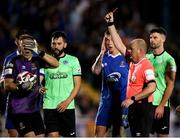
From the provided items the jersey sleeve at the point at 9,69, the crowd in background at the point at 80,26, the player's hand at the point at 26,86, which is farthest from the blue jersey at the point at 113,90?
the crowd in background at the point at 80,26

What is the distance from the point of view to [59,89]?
11953mm

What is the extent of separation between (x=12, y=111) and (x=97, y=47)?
6.93 meters

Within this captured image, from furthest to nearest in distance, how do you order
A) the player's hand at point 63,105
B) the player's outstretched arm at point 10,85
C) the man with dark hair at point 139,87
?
the player's hand at point 63,105 → the player's outstretched arm at point 10,85 → the man with dark hair at point 139,87

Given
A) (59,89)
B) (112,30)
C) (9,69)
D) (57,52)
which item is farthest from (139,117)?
(9,69)

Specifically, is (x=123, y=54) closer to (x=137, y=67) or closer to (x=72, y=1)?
(x=137, y=67)

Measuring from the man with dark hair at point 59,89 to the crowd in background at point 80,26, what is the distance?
4550mm

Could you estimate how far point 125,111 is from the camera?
11750mm

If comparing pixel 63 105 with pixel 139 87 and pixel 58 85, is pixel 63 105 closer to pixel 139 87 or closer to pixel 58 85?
pixel 58 85

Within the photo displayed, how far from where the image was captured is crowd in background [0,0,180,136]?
17.5 m

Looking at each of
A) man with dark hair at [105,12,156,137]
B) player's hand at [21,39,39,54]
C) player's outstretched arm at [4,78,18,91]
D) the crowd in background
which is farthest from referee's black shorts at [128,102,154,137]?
the crowd in background

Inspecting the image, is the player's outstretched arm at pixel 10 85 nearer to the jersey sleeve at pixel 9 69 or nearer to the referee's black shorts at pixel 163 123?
the jersey sleeve at pixel 9 69

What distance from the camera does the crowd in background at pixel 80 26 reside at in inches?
690

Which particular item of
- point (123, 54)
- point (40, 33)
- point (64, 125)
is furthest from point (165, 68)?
point (40, 33)

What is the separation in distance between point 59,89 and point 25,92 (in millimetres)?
665
